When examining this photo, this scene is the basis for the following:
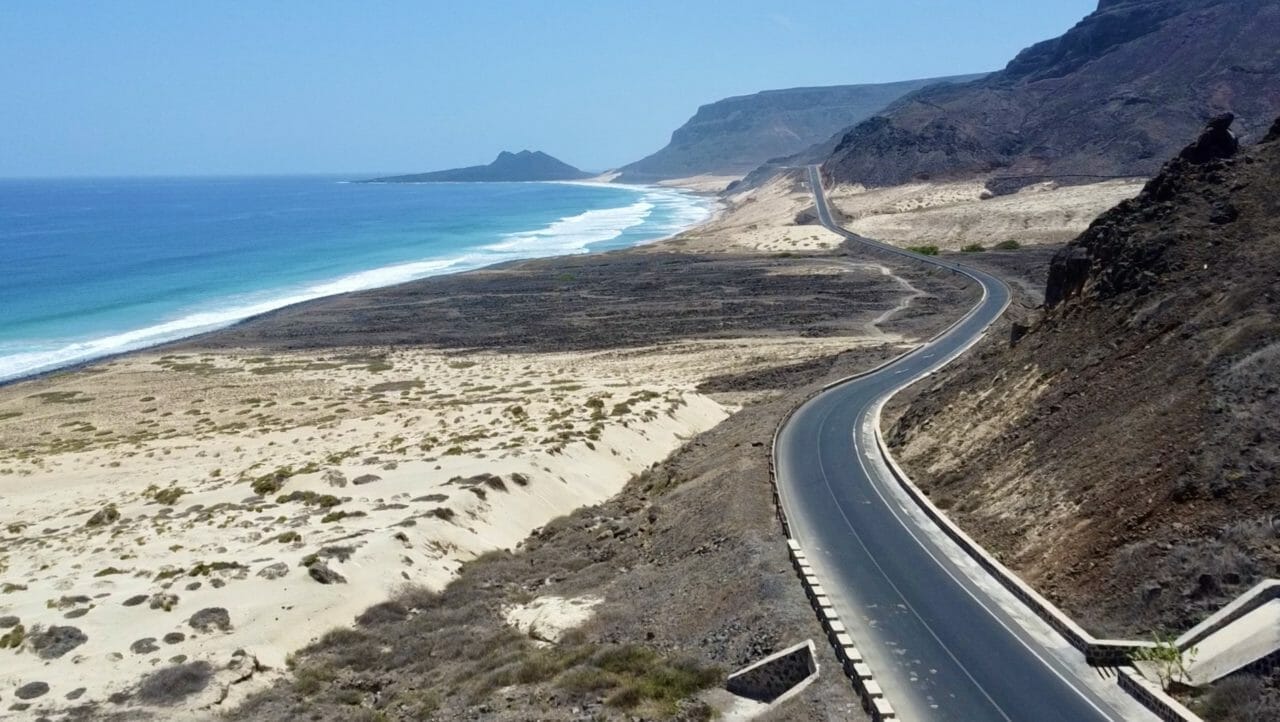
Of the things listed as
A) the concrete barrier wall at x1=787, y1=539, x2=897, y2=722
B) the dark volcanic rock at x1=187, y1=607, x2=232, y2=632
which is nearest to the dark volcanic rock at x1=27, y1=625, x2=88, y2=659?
the dark volcanic rock at x1=187, y1=607, x2=232, y2=632

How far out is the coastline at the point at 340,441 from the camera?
763 inches

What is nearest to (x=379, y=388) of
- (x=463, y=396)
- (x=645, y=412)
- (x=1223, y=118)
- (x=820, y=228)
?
(x=463, y=396)

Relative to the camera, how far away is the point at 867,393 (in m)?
39.2

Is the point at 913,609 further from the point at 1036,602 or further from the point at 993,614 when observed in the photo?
the point at 1036,602

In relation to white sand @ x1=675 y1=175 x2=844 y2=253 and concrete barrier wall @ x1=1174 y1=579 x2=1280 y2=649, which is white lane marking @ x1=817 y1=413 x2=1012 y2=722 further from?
white sand @ x1=675 y1=175 x2=844 y2=253

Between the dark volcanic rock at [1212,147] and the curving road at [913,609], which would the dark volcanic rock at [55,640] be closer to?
the curving road at [913,609]

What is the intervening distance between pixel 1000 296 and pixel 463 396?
124 ft

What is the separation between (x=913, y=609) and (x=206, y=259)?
116 m

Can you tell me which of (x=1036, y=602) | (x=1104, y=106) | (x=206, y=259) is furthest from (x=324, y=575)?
(x=1104, y=106)

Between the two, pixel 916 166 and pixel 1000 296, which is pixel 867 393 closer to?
pixel 1000 296

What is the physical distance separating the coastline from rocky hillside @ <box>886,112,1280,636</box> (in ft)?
40.5

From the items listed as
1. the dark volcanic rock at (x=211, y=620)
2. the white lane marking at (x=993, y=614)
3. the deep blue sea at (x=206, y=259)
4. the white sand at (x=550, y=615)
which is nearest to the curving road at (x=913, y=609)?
the white lane marking at (x=993, y=614)

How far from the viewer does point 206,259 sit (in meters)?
116

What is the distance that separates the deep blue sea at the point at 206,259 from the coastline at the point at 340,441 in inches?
368
